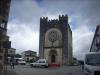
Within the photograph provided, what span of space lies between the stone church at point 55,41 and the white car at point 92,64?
45.9 m

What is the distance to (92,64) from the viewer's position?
14359 mm

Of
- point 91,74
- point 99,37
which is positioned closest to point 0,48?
A: point 91,74

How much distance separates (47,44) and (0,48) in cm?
5470

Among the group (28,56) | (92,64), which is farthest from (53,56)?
(92,64)

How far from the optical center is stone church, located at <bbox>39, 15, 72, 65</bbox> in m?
62.2

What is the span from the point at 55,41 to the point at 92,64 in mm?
49007

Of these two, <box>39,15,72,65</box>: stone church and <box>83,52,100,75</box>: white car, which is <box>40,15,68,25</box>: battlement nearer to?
<box>39,15,72,65</box>: stone church

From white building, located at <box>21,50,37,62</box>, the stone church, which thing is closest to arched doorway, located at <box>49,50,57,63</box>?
the stone church

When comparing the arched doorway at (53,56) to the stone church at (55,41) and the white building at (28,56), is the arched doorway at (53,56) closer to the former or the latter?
the stone church at (55,41)

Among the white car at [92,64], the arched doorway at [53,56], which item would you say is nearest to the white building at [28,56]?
the arched doorway at [53,56]

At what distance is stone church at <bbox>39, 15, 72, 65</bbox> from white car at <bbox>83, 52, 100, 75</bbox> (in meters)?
45.9

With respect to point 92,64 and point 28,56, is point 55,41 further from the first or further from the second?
point 92,64

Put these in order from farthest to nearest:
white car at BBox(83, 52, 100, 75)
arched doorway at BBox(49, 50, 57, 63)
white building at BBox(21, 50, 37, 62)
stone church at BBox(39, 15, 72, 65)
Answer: white building at BBox(21, 50, 37, 62), arched doorway at BBox(49, 50, 57, 63), stone church at BBox(39, 15, 72, 65), white car at BBox(83, 52, 100, 75)

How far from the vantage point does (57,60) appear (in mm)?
62594
